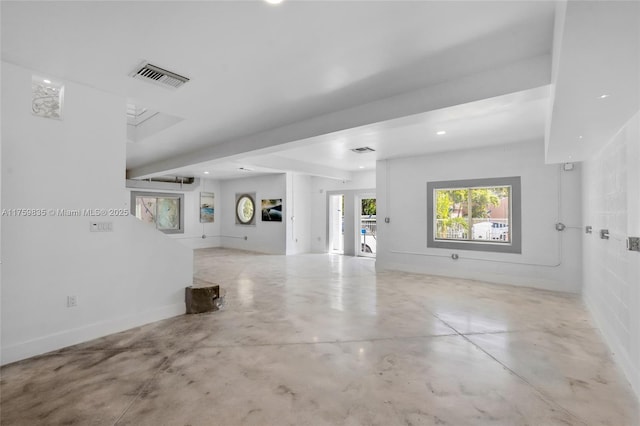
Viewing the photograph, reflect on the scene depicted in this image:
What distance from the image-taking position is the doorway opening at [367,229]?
9617mm

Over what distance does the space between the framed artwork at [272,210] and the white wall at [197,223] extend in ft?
7.95

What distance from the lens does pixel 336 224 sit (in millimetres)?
10312

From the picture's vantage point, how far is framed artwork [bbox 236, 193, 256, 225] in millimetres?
10688

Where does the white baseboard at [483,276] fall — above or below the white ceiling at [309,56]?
below

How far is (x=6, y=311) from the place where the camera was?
8.64 ft

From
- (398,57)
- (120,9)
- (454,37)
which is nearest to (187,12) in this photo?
(120,9)

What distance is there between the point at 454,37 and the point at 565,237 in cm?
466

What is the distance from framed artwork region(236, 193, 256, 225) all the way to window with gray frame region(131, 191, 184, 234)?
6.19ft

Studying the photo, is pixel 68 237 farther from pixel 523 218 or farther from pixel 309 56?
pixel 523 218

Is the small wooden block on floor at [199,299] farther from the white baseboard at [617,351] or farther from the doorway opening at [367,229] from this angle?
the doorway opening at [367,229]

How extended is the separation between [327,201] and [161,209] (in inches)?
223

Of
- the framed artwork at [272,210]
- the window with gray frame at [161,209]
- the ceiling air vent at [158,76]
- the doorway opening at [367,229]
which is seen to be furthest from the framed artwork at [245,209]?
the ceiling air vent at [158,76]

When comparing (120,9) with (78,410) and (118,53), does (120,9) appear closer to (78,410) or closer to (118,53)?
(118,53)

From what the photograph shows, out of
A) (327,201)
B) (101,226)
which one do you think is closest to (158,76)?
(101,226)
